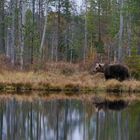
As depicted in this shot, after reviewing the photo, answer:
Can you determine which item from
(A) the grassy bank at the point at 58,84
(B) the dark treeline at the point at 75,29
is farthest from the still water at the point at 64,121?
(B) the dark treeline at the point at 75,29

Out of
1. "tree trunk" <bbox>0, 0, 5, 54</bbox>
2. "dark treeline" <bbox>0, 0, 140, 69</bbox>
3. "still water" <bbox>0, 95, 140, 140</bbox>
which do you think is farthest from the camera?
"tree trunk" <bbox>0, 0, 5, 54</bbox>

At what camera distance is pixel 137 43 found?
178 ft

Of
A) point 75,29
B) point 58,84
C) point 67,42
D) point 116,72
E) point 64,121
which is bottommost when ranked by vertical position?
point 58,84

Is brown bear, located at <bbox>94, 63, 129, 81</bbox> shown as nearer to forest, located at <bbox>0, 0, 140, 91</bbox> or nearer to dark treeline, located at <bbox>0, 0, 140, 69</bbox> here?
forest, located at <bbox>0, 0, 140, 91</bbox>

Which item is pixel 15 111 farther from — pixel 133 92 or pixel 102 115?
pixel 133 92

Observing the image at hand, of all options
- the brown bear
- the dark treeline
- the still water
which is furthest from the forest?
the still water

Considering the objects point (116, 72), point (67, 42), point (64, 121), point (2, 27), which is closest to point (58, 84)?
point (116, 72)

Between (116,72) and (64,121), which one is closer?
(64,121)

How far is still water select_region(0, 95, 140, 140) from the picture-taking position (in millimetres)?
14217

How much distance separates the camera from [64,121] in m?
17.1

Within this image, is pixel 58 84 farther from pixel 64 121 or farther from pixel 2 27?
pixel 2 27

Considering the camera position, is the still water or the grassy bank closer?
the still water

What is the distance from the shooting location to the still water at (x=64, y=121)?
14.2m

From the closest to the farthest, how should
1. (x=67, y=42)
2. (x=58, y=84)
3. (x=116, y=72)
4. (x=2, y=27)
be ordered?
(x=58, y=84) → (x=116, y=72) → (x=67, y=42) → (x=2, y=27)
